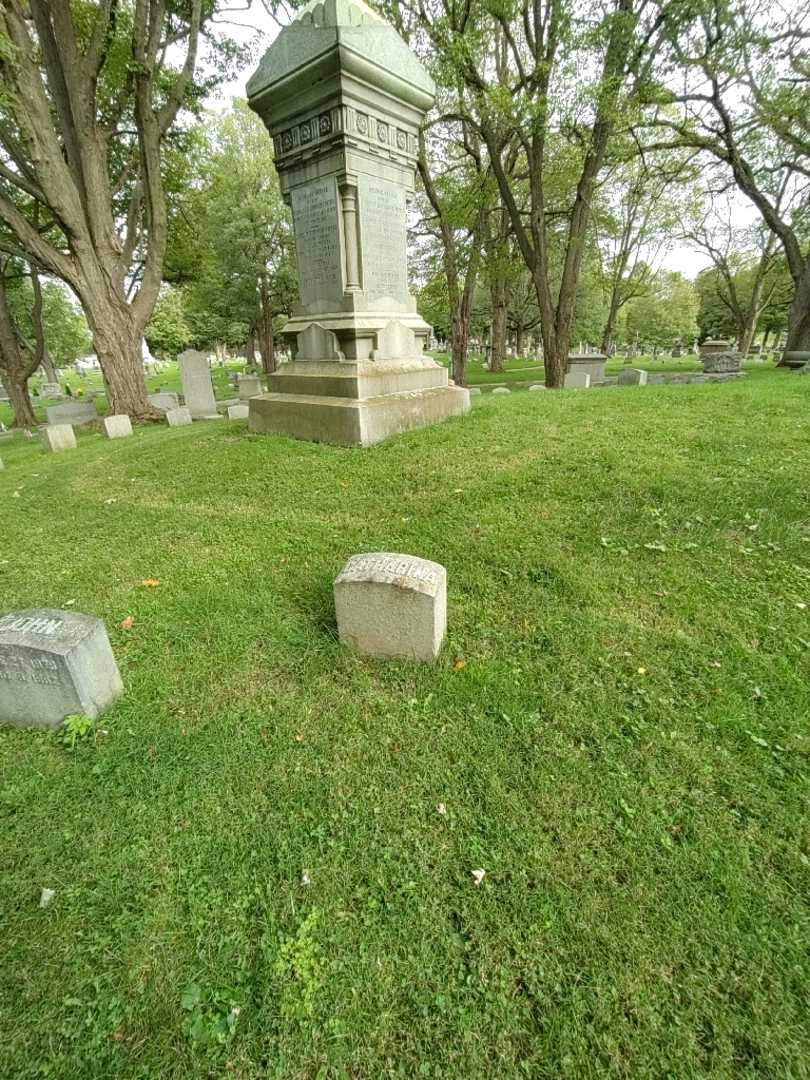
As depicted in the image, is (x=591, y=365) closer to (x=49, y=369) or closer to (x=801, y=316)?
(x=801, y=316)

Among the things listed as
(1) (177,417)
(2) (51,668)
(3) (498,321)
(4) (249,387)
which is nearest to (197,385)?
(1) (177,417)

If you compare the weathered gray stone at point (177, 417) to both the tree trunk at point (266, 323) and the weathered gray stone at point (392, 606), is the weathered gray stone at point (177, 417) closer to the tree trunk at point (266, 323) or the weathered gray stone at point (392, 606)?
the weathered gray stone at point (392, 606)

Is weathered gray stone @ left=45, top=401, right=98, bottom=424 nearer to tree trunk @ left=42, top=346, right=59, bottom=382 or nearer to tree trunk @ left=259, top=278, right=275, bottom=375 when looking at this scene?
tree trunk @ left=259, top=278, right=275, bottom=375

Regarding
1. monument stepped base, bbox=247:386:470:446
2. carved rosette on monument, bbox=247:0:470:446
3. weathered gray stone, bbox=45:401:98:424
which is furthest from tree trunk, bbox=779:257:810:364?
weathered gray stone, bbox=45:401:98:424

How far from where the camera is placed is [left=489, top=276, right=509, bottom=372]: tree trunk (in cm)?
2766

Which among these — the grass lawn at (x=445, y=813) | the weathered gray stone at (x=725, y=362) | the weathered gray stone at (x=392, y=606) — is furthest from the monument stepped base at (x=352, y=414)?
the weathered gray stone at (x=725, y=362)

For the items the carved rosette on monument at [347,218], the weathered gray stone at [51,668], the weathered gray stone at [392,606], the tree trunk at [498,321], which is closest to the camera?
the weathered gray stone at [51,668]

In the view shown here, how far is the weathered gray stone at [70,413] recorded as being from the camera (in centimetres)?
1748

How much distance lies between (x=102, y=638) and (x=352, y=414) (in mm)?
3857

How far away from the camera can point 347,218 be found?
6.15m

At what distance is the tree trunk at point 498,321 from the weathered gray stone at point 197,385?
17463 mm

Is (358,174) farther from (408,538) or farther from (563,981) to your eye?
(563,981)

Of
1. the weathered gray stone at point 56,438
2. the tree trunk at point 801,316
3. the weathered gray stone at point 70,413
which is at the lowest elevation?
the weathered gray stone at point 70,413

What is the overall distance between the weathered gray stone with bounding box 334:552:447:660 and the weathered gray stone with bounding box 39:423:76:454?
9.93 m
